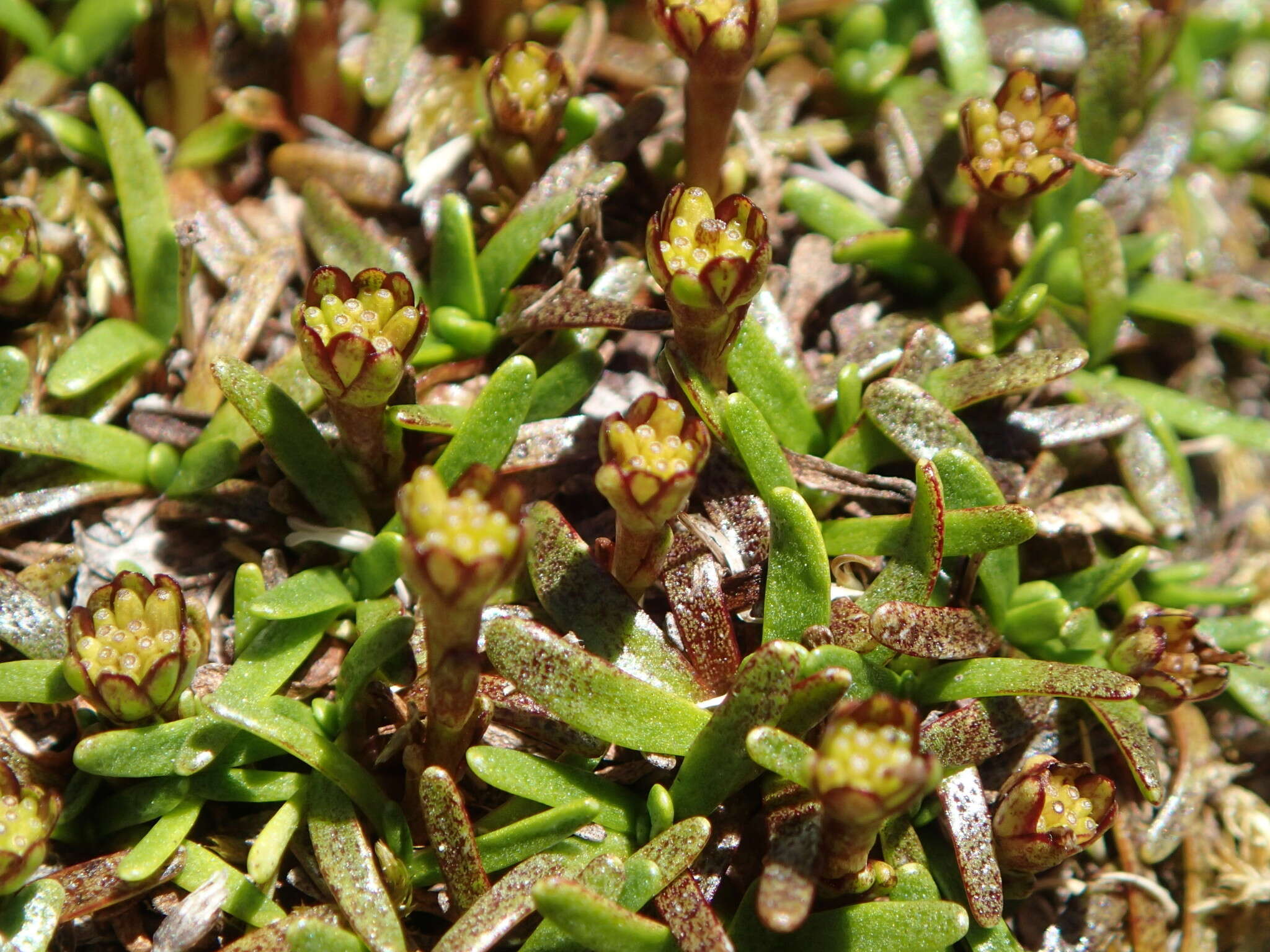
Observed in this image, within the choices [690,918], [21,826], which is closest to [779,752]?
[690,918]

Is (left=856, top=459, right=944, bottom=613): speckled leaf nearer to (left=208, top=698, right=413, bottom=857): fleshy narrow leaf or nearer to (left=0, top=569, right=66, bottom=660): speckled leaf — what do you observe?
(left=208, top=698, right=413, bottom=857): fleshy narrow leaf

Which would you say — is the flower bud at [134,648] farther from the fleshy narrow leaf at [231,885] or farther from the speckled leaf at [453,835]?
the speckled leaf at [453,835]

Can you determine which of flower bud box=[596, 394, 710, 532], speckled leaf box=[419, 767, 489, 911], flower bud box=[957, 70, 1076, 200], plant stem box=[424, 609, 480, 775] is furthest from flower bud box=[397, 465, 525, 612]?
flower bud box=[957, 70, 1076, 200]

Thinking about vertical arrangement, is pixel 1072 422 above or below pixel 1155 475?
above

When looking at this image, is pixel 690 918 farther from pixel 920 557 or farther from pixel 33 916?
pixel 33 916

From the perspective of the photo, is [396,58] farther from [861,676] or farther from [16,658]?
[861,676]

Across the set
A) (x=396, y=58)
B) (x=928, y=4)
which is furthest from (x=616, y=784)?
(x=928, y=4)
